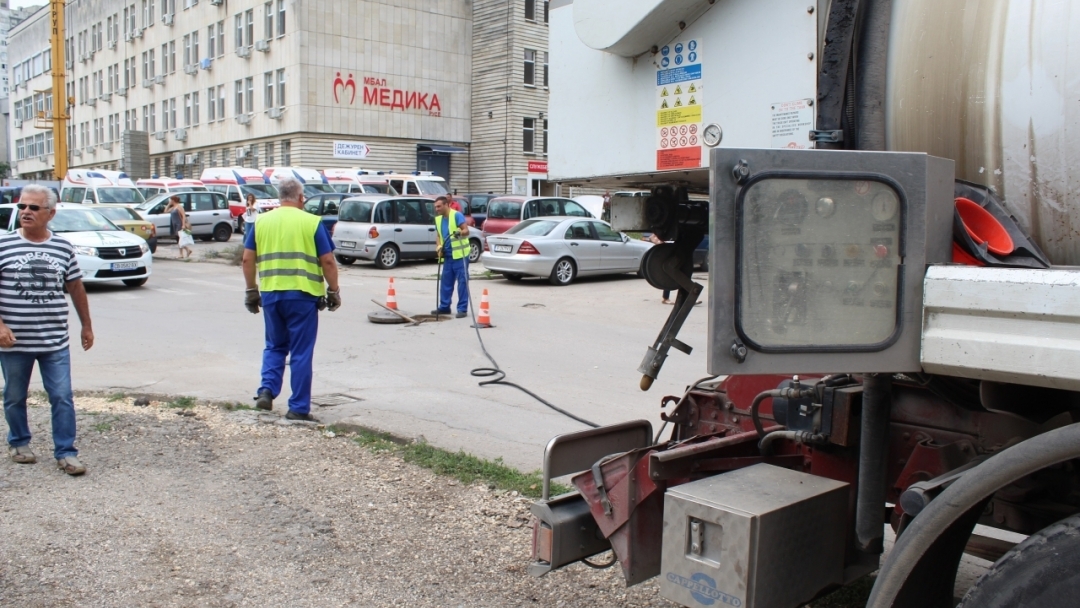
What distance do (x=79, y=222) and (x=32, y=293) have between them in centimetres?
1322

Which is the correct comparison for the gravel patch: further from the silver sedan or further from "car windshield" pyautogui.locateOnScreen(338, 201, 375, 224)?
"car windshield" pyautogui.locateOnScreen(338, 201, 375, 224)

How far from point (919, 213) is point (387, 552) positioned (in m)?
3.22

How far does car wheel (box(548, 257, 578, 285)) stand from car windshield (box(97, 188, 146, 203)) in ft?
70.3

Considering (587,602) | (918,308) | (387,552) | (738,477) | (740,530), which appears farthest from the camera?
(387,552)

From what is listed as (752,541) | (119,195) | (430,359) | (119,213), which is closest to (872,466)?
(752,541)

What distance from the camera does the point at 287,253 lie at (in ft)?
22.5

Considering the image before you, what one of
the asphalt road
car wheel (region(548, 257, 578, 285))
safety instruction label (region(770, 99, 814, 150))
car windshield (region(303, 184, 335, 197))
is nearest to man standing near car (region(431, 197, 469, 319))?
the asphalt road

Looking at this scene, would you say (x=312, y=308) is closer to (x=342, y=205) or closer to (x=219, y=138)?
(x=342, y=205)

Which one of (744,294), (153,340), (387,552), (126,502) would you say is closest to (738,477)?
(744,294)

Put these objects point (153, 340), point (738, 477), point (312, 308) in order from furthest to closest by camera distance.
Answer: point (153, 340) < point (312, 308) < point (738, 477)

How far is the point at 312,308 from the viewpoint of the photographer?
6938mm

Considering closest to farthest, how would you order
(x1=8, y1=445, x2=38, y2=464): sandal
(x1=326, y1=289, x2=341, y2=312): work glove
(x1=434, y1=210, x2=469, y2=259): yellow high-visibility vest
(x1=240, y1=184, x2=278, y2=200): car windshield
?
(x1=8, y1=445, x2=38, y2=464): sandal < (x1=326, y1=289, x2=341, y2=312): work glove < (x1=434, y1=210, x2=469, y2=259): yellow high-visibility vest < (x1=240, y1=184, x2=278, y2=200): car windshield

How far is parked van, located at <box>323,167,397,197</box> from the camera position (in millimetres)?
35125

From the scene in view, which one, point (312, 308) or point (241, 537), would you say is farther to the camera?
point (312, 308)
